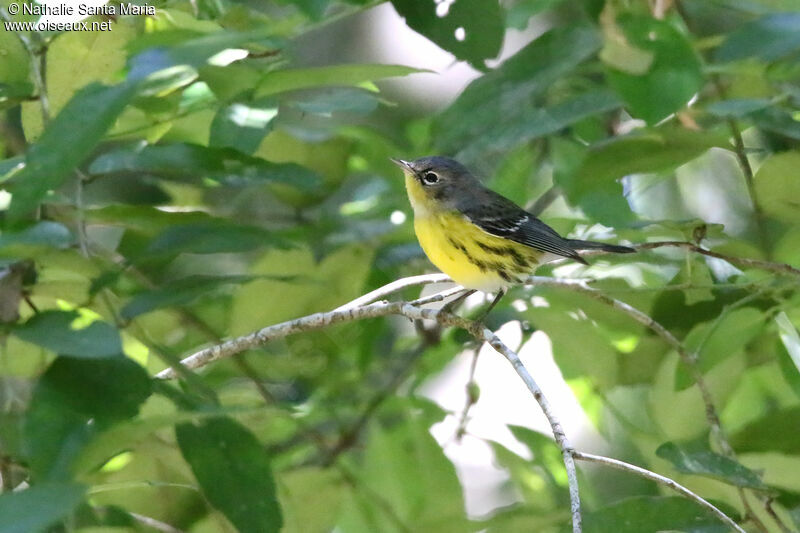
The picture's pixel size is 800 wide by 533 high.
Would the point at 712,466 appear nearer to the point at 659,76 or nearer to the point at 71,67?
the point at 659,76

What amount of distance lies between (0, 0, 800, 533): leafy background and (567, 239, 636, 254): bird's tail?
7cm

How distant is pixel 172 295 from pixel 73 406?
27 centimetres

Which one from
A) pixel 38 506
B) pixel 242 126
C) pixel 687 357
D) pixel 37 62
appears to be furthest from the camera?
pixel 687 357

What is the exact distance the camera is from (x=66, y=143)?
1152 millimetres

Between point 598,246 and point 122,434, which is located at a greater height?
point 122,434

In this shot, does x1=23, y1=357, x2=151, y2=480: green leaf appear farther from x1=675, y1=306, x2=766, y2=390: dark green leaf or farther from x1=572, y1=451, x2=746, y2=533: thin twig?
x1=675, y1=306, x2=766, y2=390: dark green leaf

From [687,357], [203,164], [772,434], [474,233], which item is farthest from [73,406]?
[474,233]

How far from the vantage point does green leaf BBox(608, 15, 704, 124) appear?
67.7 inches

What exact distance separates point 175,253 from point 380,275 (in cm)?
134

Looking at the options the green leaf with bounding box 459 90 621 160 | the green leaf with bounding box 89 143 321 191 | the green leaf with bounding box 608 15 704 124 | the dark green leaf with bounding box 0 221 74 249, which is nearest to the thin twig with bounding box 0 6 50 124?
the green leaf with bounding box 89 143 321 191

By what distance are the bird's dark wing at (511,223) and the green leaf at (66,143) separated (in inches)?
62.3

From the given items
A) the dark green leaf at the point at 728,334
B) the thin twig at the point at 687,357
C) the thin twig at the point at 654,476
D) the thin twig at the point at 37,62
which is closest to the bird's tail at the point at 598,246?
the thin twig at the point at 687,357

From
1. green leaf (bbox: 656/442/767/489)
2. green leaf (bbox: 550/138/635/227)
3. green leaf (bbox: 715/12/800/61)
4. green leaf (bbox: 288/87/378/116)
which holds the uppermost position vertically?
green leaf (bbox: 715/12/800/61)

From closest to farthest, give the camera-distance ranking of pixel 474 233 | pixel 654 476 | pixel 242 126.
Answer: pixel 654 476, pixel 242 126, pixel 474 233
